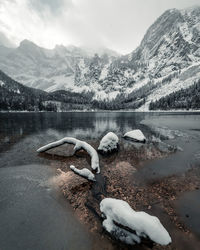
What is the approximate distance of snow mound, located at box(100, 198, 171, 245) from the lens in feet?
20.1

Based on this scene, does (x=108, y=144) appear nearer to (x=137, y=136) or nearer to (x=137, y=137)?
(x=137, y=137)

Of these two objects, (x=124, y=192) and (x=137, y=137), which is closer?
(x=124, y=192)

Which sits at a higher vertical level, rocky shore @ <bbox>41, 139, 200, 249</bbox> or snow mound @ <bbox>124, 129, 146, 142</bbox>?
snow mound @ <bbox>124, 129, 146, 142</bbox>

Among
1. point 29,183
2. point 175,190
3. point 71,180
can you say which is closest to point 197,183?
point 175,190

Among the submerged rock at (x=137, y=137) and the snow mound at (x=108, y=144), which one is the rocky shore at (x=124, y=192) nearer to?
the snow mound at (x=108, y=144)

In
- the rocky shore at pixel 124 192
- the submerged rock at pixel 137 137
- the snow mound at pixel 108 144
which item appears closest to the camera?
the rocky shore at pixel 124 192

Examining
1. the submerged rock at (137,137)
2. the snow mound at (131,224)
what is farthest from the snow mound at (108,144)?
the snow mound at (131,224)

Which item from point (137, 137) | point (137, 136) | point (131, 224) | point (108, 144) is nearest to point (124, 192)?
point (131, 224)

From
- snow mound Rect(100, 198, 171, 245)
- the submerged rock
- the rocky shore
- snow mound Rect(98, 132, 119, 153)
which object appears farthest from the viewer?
the submerged rock

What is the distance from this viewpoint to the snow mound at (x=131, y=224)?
20.1 ft

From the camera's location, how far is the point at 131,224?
6.60 m

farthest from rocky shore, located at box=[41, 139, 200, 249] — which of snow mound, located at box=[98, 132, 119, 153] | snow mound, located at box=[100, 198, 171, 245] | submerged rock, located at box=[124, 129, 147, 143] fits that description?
submerged rock, located at box=[124, 129, 147, 143]

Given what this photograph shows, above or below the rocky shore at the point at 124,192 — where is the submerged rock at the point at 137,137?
above

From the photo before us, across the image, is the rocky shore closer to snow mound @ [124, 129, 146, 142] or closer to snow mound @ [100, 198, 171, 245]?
snow mound @ [100, 198, 171, 245]
